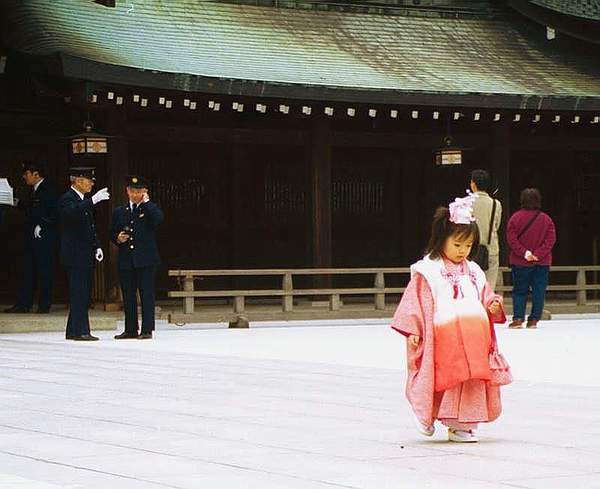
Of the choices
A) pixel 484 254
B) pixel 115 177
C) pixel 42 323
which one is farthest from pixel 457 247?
pixel 115 177

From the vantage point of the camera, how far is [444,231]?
8.84 m

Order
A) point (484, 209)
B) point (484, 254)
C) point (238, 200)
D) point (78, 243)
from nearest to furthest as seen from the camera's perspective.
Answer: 1. point (484, 254)
2. point (78, 243)
3. point (484, 209)
4. point (238, 200)

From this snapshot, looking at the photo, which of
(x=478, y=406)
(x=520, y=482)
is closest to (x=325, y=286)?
(x=478, y=406)

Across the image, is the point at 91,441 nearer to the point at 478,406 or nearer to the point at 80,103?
the point at 478,406

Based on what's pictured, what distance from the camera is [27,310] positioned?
20.2 metres

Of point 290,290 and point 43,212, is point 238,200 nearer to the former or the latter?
point 290,290

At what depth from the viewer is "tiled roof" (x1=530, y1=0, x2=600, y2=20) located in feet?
85.8

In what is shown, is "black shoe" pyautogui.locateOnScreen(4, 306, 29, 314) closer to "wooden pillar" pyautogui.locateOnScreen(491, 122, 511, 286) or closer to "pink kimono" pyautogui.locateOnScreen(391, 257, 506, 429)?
"wooden pillar" pyautogui.locateOnScreen(491, 122, 511, 286)

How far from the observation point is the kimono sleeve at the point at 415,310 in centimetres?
866

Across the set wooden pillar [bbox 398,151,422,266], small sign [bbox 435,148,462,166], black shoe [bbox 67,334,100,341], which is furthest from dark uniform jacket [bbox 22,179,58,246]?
wooden pillar [bbox 398,151,422,266]

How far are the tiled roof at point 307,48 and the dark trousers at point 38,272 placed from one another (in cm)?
238

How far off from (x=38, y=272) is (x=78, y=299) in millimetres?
3821

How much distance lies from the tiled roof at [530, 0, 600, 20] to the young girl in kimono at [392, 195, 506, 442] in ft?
58.4

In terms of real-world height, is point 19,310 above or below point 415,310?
below
